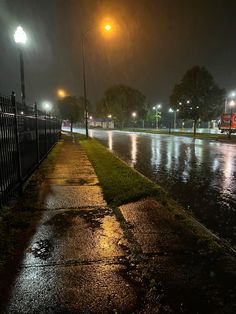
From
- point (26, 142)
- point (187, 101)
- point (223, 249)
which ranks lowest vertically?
point (223, 249)

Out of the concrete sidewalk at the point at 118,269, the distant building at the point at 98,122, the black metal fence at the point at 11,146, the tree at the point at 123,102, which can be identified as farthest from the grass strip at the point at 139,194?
the distant building at the point at 98,122

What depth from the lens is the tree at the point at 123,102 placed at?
9488 centimetres

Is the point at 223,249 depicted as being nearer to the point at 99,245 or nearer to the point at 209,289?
the point at 209,289

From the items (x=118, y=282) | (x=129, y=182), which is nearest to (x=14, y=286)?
(x=118, y=282)

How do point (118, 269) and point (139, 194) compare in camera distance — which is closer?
point (118, 269)

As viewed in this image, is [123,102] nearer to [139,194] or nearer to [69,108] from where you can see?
[69,108]

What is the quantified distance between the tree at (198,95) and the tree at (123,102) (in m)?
49.7

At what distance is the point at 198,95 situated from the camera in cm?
4428

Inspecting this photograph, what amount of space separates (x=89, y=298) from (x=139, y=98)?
318 feet

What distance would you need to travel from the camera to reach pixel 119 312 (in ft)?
9.95

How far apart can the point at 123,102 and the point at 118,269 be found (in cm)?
9306

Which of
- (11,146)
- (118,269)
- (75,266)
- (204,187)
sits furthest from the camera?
(204,187)

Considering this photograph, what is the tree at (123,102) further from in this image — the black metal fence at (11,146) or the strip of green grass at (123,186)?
the black metal fence at (11,146)

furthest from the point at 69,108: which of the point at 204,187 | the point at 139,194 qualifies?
the point at 139,194
